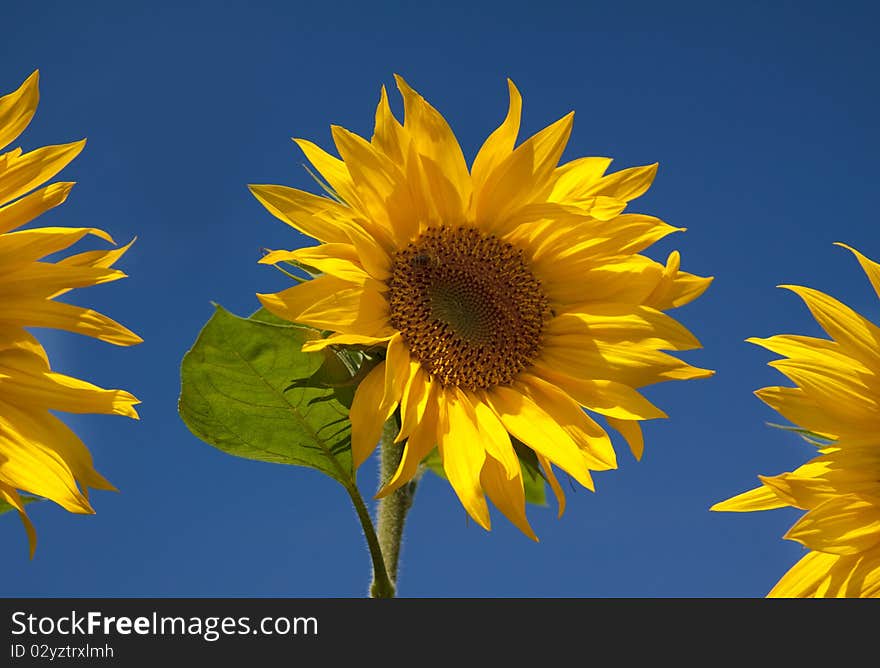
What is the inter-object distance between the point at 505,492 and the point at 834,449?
951 millimetres

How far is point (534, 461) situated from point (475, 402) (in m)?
0.23

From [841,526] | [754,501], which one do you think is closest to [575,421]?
[754,501]

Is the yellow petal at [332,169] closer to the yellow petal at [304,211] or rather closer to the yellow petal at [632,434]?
the yellow petal at [304,211]

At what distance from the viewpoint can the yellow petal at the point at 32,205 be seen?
2473 mm

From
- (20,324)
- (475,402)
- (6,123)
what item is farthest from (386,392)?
(6,123)

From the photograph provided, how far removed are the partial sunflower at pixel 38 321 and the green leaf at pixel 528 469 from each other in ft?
3.27

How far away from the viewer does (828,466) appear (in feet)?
9.13

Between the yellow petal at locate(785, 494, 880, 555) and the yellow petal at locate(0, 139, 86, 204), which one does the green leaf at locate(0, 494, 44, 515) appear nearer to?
the yellow petal at locate(0, 139, 86, 204)

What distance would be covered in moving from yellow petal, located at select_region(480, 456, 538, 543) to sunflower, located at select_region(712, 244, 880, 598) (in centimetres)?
66

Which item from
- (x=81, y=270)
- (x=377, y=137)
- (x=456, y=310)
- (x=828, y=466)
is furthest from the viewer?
(x=456, y=310)

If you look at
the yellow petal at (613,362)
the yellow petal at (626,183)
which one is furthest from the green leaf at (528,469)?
the yellow petal at (626,183)

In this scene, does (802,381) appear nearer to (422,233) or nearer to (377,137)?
(422,233)

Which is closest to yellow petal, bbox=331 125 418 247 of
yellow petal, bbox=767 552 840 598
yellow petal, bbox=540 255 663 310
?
yellow petal, bbox=540 255 663 310

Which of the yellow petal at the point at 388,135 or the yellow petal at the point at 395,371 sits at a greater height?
the yellow petal at the point at 388,135
